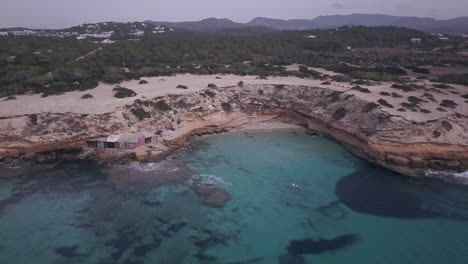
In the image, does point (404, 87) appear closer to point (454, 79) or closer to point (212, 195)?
point (454, 79)

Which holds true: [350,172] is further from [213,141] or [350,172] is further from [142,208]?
[142,208]

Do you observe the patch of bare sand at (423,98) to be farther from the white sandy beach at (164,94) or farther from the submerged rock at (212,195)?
the submerged rock at (212,195)

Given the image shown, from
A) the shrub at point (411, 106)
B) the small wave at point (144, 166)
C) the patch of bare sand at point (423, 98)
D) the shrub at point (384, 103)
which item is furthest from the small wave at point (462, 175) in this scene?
the small wave at point (144, 166)

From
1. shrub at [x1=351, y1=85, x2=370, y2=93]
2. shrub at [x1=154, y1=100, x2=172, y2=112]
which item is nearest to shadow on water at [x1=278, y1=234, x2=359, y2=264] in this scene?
shrub at [x1=154, y1=100, x2=172, y2=112]

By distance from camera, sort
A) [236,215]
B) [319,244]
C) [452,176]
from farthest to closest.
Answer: [452,176], [236,215], [319,244]

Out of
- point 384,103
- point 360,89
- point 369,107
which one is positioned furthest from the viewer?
point 360,89

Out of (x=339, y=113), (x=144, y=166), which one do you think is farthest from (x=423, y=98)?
(x=144, y=166)
